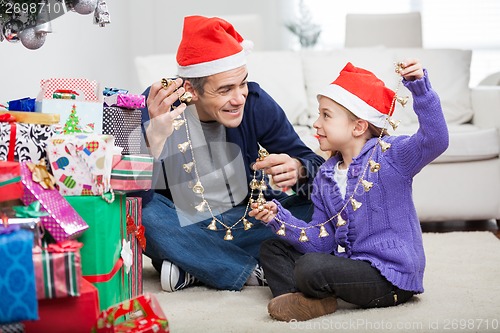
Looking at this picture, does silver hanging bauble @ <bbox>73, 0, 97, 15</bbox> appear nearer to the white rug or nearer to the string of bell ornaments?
the string of bell ornaments

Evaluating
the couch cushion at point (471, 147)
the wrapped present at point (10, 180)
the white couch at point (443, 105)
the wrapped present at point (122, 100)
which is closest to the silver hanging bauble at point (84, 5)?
the wrapped present at point (122, 100)

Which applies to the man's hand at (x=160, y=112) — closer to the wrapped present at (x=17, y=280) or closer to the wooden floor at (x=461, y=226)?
the wrapped present at (x=17, y=280)

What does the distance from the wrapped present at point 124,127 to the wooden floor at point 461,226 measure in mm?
1727

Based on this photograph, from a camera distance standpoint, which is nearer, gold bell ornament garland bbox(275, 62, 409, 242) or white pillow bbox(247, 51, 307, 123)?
gold bell ornament garland bbox(275, 62, 409, 242)

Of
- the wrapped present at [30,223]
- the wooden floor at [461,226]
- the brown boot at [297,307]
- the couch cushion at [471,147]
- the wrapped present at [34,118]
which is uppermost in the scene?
the wrapped present at [34,118]

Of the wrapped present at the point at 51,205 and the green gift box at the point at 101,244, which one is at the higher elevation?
the wrapped present at the point at 51,205

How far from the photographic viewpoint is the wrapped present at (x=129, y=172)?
58.3 inches

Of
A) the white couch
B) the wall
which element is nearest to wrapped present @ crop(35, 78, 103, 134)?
the wall

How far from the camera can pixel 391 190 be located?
1.79 m

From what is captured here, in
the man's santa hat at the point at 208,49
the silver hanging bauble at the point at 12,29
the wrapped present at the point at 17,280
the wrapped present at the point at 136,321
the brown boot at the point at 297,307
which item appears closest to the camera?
the wrapped present at the point at 17,280

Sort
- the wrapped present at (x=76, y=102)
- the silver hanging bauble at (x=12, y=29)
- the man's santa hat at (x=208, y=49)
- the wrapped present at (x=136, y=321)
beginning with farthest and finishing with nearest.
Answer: the man's santa hat at (x=208, y=49), the silver hanging bauble at (x=12, y=29), the wrapped present at (x=76, y=102), the wrapped present at (x=136, y=321)

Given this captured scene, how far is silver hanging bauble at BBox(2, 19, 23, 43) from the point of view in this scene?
1.81 meters

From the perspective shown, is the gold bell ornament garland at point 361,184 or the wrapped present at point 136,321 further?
the gold bell ornament garland at point 361,184

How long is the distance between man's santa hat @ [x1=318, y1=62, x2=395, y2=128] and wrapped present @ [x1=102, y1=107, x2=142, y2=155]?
1.59 feet
